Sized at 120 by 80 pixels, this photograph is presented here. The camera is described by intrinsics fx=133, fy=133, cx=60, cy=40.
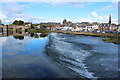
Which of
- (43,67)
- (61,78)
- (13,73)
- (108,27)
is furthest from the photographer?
(108,27)

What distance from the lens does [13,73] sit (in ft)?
45.0

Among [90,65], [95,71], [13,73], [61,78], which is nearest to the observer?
[61,78]

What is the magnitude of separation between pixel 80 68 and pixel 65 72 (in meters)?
2.50

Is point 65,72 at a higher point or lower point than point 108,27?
lower

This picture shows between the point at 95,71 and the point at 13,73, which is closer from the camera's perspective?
the point at 13,73

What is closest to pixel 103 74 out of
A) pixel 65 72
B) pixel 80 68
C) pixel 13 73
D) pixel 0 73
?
pixel 80 68

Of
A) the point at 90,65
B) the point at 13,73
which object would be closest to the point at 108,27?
the point at 90,65

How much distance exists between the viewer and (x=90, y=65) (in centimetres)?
1736

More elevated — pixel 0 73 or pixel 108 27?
pixel 108 27

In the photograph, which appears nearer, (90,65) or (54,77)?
(54,77)

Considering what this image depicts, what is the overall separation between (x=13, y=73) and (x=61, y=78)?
16.5 feet

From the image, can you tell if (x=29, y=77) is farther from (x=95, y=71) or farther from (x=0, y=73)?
(x=95, y=71)

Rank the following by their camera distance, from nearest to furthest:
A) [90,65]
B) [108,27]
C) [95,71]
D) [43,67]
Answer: [95,71]
[43,67]
[90,65]
[108,27]

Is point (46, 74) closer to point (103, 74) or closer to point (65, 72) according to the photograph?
point (65, 72)
